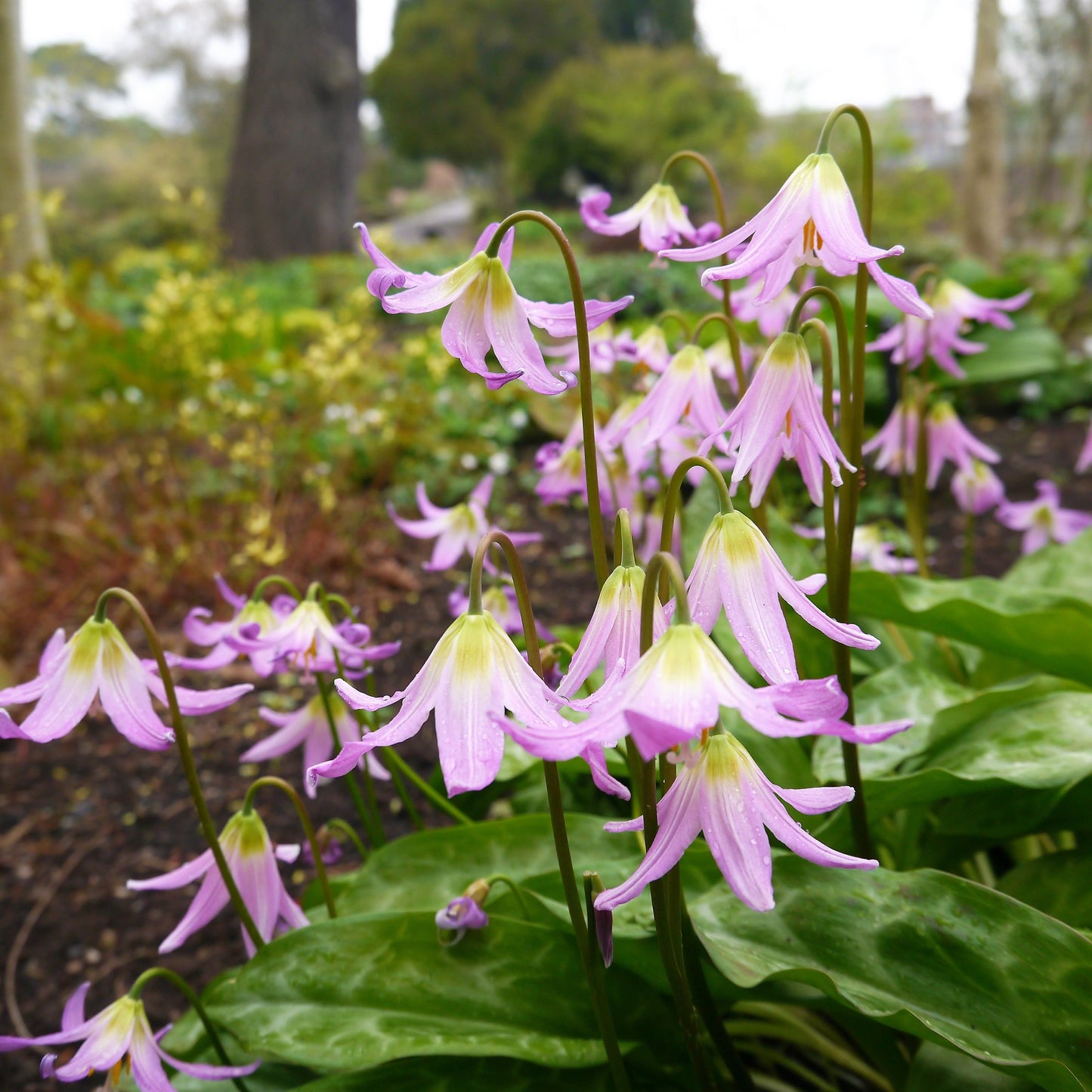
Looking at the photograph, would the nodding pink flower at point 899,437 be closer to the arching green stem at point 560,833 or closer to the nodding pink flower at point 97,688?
the arching green stem at point 560,833

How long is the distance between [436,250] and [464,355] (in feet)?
45.9

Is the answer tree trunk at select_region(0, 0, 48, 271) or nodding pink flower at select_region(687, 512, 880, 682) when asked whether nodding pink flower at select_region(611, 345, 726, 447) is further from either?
→ tree trunk at select_region(0, 0, 48, 271)

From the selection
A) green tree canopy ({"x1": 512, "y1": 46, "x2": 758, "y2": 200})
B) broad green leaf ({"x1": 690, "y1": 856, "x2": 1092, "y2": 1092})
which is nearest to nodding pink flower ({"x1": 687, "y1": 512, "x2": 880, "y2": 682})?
broad green leaf ({"x1": 690, "y1": 856, "x2": 1092, "y2": 1092})

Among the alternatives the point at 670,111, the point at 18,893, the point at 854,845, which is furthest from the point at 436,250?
the point at 854,845

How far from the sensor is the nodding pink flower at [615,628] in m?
0.71

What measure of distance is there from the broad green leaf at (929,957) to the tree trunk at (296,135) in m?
12.9

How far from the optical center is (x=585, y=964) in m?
0.79

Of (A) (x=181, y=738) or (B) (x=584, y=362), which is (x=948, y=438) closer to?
(B) (x=584, y=362)

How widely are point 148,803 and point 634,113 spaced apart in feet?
58.3

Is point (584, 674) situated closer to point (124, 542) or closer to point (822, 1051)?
point (822, 1051)

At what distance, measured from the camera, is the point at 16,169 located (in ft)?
14.7

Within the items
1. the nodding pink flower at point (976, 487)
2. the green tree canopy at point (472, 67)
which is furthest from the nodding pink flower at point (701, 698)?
the green tree canopy at point (472, 67)

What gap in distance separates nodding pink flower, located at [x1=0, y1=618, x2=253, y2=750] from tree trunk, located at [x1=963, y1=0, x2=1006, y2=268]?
4995 mm

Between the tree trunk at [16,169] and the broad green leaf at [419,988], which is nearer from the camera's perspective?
the broad green leaf at [419,988]
